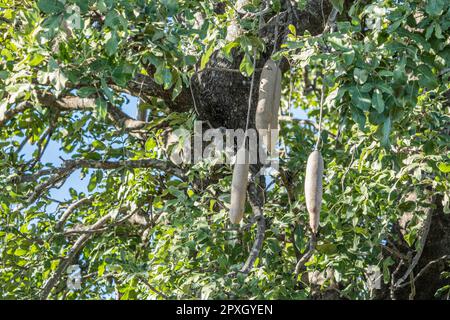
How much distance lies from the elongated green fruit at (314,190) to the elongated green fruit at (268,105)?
249mm

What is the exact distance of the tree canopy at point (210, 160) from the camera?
2281mm

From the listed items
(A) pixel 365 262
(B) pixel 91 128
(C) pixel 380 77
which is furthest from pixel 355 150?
(B) pixel 91 128

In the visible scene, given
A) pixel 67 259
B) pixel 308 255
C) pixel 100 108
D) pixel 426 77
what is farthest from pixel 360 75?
pixel 67 259

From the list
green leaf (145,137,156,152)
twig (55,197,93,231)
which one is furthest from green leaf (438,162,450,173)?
twig (55,197,93,231)

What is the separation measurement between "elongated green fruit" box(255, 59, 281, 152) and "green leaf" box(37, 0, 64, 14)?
60 centimetres

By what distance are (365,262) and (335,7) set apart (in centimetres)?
117

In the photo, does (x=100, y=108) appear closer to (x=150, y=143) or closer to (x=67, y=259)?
(x=150, y=143)

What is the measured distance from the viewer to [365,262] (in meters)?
3.14

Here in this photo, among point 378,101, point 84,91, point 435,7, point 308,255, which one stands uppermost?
point 435,7

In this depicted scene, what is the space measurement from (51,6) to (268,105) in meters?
0.65

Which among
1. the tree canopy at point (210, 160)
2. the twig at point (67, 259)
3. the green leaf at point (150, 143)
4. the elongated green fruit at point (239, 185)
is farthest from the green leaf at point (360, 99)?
the twig at point (67, 259)

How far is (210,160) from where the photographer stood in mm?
3018

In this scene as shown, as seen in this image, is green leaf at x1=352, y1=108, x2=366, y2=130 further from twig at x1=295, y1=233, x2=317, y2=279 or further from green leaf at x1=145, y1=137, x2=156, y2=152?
green leaf at x1=145, y1=137, x2=156, y2=152

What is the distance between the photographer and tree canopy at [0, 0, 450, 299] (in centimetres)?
228
